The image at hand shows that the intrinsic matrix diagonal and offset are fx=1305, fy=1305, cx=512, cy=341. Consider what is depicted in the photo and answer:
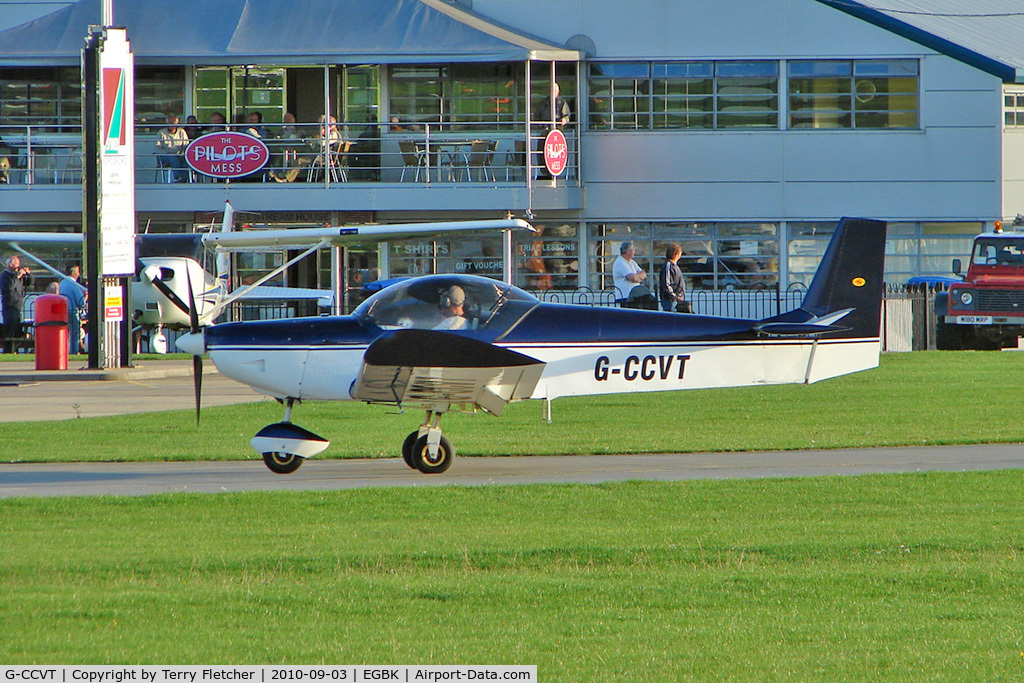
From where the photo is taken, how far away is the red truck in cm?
2722

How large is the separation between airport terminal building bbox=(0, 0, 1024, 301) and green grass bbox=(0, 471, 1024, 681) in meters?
22.0

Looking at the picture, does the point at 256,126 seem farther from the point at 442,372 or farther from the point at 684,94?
the point at 442,372

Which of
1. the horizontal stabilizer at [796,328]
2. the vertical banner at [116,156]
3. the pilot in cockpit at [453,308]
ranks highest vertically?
the vertical banner at [116,156]

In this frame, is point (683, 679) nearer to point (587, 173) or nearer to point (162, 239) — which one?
point (162, 239)

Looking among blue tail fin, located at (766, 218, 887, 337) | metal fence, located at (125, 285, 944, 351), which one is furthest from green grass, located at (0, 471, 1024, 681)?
metal fence, located at (125, 285, 944, 351)

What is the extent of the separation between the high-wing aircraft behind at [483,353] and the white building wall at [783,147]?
20528 mm

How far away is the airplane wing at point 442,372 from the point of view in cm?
1033

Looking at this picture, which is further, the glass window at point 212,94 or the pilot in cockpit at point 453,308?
the glass window at point 212,94

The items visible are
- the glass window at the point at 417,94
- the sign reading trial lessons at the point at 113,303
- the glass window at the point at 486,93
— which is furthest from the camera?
the glass window at the point at 417,94

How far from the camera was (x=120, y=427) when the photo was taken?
579 inches

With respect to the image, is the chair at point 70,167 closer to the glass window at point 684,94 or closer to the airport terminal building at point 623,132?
the airport terminal building at point 623,132

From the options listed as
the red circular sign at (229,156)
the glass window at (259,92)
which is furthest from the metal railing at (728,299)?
the glass window at (259,92)

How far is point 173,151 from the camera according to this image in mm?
31328

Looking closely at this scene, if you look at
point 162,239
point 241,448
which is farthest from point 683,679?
point 162,239
